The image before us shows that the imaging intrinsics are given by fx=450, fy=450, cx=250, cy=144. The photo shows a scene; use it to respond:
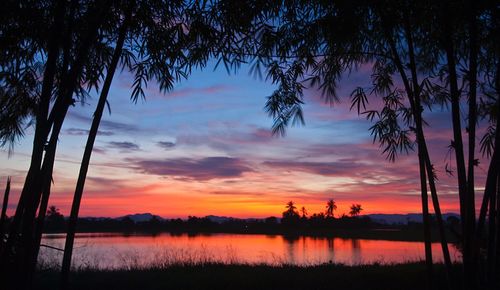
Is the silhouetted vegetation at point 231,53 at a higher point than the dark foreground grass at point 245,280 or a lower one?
higher

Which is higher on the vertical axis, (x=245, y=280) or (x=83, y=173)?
(x=83, y=173)

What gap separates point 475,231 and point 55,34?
13.7 ft

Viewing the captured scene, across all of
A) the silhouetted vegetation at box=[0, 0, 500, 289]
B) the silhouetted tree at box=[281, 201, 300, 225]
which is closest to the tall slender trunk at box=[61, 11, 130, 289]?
the silhouetted vegetation at box=[0, 0, 500, 289]

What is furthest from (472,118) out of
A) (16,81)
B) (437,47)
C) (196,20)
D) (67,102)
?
(16,81)

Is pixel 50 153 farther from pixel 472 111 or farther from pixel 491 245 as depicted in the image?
pixel 491 245

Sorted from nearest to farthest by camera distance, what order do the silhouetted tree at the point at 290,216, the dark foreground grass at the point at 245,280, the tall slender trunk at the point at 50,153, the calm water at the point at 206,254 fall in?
1. the tall slender trunk at the point at 50,153
2. the dark foreground grass at the point at 245,280
3. the calm water at the point at 206,254
4. the silhouetted tree at the point at 290,216

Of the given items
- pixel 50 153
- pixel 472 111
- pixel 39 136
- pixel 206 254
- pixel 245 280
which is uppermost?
pixel 472 111

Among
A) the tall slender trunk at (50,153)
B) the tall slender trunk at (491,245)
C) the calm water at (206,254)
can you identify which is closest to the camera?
the tall slender trunk at (50,153)

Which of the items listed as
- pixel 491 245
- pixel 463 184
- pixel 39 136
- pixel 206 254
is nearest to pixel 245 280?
pixel 491 245

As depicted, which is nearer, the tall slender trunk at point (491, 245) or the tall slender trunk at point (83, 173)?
the tall slender trunk at point (83, 173)

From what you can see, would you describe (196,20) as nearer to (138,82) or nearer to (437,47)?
(138,82)

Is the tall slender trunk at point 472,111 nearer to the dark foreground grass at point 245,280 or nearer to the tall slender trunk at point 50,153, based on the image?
the dark foreground grass at point 245,280

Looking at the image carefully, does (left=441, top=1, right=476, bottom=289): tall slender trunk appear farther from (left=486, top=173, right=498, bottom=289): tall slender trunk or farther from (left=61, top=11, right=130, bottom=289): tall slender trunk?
(left=61, top=11, right=130, bottom=289): tall slender trunk

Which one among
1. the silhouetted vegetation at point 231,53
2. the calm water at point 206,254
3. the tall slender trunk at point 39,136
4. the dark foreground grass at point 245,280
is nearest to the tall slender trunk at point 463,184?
the silhouetted vegetation at point 231,53
